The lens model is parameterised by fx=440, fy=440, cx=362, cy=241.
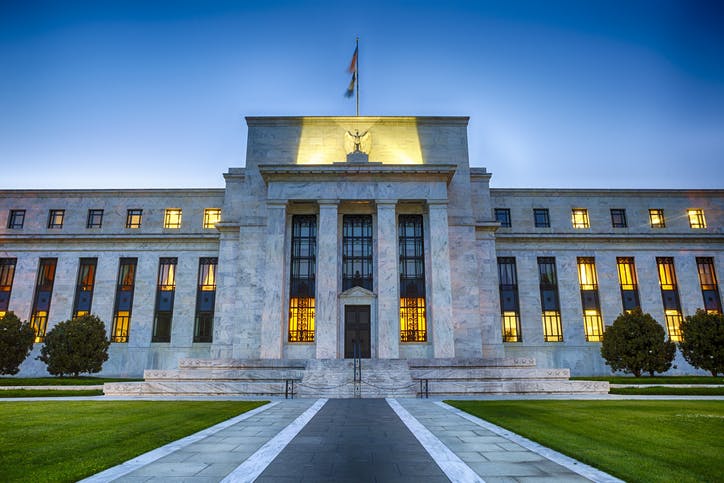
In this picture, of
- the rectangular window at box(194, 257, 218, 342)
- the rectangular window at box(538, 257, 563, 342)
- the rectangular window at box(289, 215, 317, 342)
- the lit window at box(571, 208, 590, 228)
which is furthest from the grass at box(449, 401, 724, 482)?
the rectangular window at box(194, 257, 218, 342)

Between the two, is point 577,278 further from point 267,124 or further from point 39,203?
point 39,203

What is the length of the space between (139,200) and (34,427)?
36.1m

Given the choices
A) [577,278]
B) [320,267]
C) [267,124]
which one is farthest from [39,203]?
[577,278]

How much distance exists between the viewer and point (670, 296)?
40969 millimetres

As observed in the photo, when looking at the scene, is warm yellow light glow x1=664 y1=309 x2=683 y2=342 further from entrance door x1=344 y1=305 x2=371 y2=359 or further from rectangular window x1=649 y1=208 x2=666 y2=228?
entrance door x1=344 y1=305 x2=371 y2=359

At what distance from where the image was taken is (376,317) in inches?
1350

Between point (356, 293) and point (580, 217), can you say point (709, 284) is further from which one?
point (356, 293)

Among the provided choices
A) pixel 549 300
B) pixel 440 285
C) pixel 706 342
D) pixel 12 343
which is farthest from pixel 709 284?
pixel 12 343

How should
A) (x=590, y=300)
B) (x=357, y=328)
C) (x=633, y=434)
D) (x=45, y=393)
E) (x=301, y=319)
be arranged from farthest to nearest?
(x=590, y=300) → (x=301, y=319) → (x=357, y=328) → (x=45, y=393) → (x=633, y=434)

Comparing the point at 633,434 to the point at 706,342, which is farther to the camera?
the point at 706,342

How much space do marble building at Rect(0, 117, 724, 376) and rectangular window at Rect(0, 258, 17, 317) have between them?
0.67ft

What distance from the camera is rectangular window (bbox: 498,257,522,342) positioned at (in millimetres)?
40275

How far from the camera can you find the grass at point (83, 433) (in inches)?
293

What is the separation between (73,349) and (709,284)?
54.4 metres
